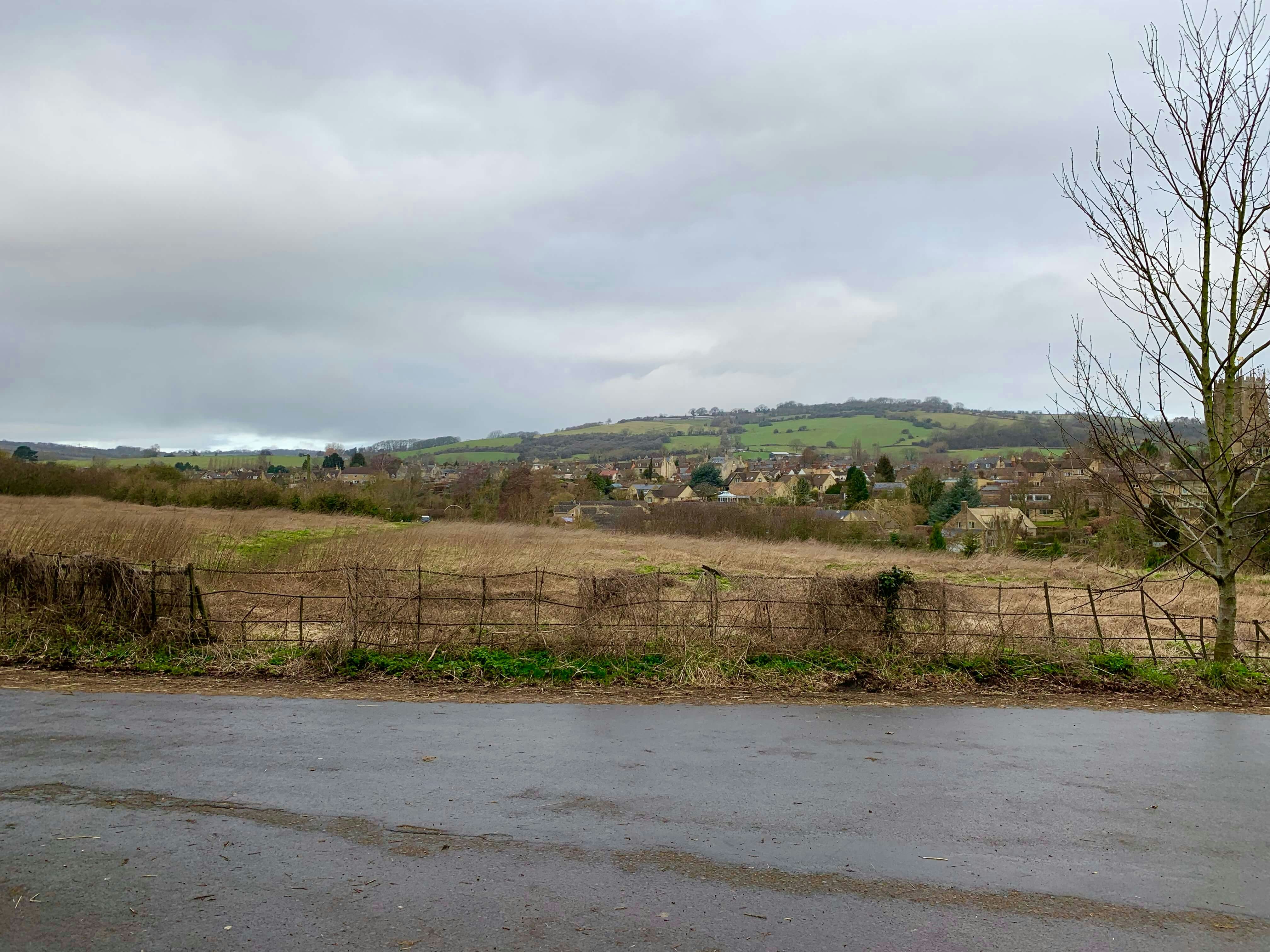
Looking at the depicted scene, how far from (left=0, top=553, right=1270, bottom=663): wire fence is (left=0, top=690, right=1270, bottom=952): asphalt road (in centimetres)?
226

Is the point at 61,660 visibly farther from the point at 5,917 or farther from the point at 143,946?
the point at 143,946

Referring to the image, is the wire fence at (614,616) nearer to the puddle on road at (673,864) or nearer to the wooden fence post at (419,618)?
the wooden fence post at (419,618)

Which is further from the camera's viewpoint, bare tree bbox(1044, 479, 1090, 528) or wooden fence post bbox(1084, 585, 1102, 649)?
bare tree bbox(1044, 479, 1090, 528)

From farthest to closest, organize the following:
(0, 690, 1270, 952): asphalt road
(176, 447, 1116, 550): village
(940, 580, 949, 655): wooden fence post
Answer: (176, 447, 1116, 550): village
(940, 580, 949, 655): wooden fence post
(0, 690, 1270, 952): asphalt road

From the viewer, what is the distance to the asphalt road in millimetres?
4117

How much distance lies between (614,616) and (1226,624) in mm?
7553

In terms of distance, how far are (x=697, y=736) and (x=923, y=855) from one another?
8.92 ft

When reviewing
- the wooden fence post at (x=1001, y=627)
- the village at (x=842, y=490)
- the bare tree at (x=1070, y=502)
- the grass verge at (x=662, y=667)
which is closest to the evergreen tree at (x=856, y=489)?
the village at (x=842, y=490)

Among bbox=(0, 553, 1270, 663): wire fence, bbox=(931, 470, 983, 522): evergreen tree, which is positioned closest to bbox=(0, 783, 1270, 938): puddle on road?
bbox=(0, 553, 1270, 663): wire fence

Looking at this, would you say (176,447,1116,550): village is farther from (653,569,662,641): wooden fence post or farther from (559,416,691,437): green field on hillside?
(559,416,691,437): green field on hillside

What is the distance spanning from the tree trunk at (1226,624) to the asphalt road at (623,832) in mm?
2450

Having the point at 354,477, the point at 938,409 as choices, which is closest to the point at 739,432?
the point at 938,409

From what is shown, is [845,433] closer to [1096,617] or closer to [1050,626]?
[1096,617]

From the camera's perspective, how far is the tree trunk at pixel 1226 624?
10.0m
